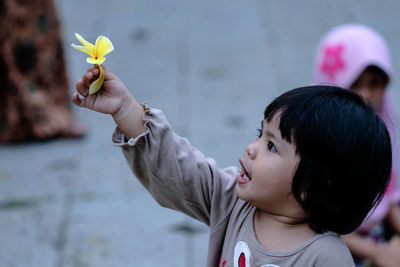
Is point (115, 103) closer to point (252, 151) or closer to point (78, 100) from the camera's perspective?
point (78, 100)

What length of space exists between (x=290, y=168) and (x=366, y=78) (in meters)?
1.62

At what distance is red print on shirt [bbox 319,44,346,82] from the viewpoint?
2.89 m

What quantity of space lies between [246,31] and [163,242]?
3.27 meters

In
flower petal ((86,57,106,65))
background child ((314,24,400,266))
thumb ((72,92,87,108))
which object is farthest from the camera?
background child ((314,24,400,266))

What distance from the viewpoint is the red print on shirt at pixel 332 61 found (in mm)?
2886

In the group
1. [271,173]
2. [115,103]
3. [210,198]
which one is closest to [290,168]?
[271,173]

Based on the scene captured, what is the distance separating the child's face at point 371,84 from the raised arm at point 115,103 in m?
1.55

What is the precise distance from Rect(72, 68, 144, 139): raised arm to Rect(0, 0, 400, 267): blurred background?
1.62 meters

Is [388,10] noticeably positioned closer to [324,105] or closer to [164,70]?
[164,70]

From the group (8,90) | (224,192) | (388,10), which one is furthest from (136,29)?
(224,192)

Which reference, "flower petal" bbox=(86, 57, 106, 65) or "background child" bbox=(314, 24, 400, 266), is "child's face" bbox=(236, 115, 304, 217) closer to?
"flower petal" bbox=(86, 57, 106, 65)

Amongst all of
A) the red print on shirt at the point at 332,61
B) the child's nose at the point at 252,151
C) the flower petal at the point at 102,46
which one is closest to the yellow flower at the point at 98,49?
the flower petal at the point at 102,46

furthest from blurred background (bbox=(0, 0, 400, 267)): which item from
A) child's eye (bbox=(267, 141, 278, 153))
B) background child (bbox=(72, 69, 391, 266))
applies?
child's eye (bbox=(267, 141, 278, 153))

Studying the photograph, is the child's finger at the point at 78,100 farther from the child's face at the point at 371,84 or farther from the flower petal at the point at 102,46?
the child's face at the point at 371,84
